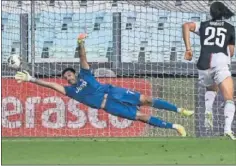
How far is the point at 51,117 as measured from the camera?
14.8 metres

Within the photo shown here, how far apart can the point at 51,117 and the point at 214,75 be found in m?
3.55

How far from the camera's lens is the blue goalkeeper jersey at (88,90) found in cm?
1260

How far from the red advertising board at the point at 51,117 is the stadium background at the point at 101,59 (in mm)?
17

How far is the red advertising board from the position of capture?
14695 millimetres

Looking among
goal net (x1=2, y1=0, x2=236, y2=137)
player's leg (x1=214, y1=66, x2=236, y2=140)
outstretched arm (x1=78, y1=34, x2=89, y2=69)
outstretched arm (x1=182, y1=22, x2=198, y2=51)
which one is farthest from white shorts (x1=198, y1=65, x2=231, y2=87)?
goal net (x1=2, y1=0, x2=236, y2=137)

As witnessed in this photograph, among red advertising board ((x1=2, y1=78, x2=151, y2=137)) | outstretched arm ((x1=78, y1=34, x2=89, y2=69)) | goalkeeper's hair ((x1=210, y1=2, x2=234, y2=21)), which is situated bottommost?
red advertising board ((x1=2, y1=78, x2=151, y2=137))

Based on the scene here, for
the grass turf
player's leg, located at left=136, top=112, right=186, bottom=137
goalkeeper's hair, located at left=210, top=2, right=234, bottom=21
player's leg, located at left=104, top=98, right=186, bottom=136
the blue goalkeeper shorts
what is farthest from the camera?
the blue goalkeeper shorts

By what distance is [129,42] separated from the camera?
1537cm

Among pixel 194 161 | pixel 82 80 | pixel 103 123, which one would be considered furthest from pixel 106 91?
pixel 194 161

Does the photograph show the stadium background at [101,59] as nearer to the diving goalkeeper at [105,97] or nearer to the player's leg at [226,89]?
the diving goalkeeper at [105,97]

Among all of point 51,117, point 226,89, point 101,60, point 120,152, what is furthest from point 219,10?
point 51,117

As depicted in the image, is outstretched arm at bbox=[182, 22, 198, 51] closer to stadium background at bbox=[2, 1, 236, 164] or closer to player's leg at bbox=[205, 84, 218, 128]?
player's leg at bbox=[205, 84, 218, 128]

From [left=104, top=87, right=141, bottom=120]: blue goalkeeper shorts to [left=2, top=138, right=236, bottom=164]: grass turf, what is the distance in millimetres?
1522

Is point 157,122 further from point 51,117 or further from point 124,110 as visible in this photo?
point 51,117
